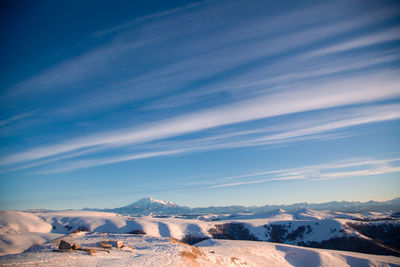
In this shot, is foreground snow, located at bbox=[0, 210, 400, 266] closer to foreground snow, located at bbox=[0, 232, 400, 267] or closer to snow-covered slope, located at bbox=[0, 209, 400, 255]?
foreground snow, located at bbox=[0, 232, 400, 267]

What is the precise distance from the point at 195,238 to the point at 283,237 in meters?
53.9

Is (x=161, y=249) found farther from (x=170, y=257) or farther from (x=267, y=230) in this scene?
(x=267, y=230)

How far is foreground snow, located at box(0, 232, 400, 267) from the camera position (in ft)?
68.5

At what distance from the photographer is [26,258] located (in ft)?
65.5

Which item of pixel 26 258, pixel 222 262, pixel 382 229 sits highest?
→ pixel 26 258

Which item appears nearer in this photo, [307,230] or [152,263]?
[152,263]

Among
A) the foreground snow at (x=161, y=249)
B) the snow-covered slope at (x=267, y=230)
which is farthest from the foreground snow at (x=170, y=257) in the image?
the snow-covered slope at (x=267, y=230)

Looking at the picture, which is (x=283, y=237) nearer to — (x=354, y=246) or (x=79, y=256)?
(x=354, y=246)

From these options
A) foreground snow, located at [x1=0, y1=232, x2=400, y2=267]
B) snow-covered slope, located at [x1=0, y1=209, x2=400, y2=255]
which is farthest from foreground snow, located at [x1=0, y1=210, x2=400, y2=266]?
snow-covered slope, located at [x1=0, y1=209, x2=400, y2=255]

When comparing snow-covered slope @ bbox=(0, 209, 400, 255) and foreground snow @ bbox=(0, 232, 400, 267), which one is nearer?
foreground snow @ bbox=(0, 232, 400, 267)

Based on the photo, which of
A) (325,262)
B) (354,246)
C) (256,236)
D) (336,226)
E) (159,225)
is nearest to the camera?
(325,262)

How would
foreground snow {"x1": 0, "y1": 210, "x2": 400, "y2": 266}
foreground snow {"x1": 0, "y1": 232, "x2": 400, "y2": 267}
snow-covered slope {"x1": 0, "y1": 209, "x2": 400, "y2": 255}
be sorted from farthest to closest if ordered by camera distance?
snow-covered slope {"x1": 0, "y1": 209, "x2": 400, "y2": 255}
foreground snow {"x1": 0, "y1": 210, "x2": 400, "y2": 266}
foreground snow {"x1": 0, "y1": 232, "x2": 400, "y2": 267}

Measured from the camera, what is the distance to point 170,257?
26750 mm

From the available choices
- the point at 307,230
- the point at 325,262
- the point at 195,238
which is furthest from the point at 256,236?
the point at 325,262
